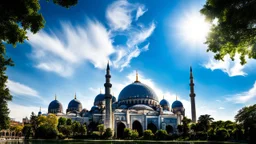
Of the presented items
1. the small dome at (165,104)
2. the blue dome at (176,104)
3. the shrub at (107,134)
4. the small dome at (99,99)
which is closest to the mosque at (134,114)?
the small dome at (99,99)

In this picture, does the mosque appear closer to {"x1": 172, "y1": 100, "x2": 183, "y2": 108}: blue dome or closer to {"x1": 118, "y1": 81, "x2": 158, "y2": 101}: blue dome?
{"x1": 118, "y1": 81, "x2": 158, "y2": 101}: blue dome

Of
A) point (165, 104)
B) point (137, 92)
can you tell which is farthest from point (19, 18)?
point (165, 104)

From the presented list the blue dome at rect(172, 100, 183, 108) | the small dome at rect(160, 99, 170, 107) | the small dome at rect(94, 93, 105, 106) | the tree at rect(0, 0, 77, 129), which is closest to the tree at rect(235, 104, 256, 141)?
the tree at rect(0, 0, 77, 129)

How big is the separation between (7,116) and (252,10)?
26403 mm

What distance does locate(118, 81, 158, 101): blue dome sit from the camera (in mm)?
81600

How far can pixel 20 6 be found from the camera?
34.2 feet

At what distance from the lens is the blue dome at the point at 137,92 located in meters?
81.6

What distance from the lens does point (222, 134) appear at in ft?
138

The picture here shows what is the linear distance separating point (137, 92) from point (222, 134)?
41962 millimetres

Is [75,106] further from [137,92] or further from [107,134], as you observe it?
[107,134]

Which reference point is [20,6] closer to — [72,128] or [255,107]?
[255,107]

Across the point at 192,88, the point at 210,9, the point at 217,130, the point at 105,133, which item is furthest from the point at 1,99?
the point at 192,88

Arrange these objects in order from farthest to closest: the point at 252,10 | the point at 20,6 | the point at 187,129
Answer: the point at 187,129, the point at 252,10, the point at 20,6

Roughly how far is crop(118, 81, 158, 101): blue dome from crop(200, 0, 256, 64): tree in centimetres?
6774
